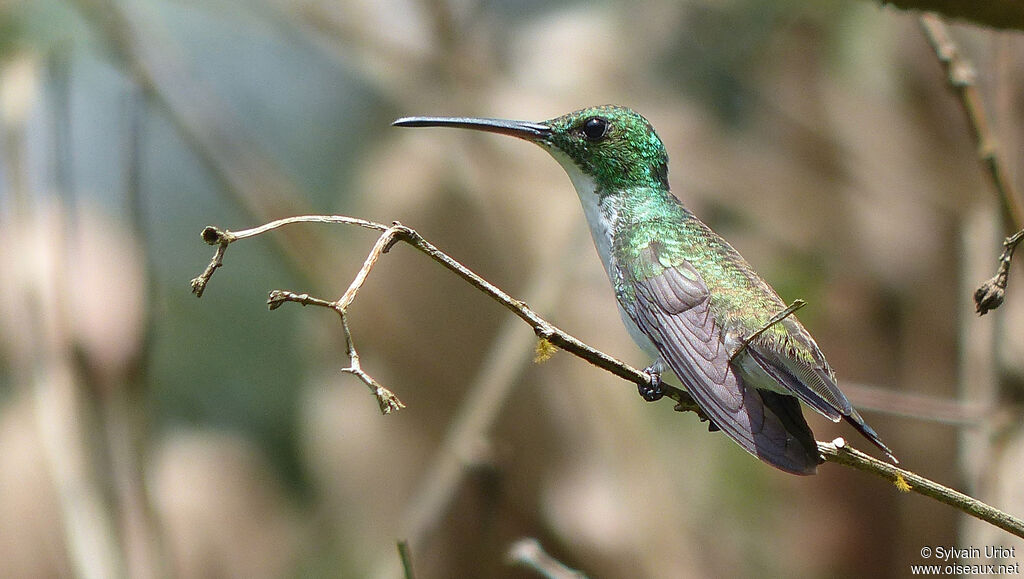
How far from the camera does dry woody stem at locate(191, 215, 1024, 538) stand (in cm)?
135

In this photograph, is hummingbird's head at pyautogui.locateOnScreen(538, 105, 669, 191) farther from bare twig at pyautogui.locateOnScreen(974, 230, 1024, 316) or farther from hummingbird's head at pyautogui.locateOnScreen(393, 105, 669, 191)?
bare twig at pyautogui.locateOnScreen(974, 230, 1024, 316)

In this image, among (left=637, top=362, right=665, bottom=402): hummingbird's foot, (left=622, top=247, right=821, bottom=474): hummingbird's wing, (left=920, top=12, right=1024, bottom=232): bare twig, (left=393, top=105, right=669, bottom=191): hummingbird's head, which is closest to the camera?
(left=622, top=247, right=821, bottom=474): hummingbird's wing

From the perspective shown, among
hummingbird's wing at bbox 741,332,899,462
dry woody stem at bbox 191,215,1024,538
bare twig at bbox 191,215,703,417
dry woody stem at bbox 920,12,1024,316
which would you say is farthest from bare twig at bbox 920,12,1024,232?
bare twig at bbox 191,215,703,417

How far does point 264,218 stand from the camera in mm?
3949

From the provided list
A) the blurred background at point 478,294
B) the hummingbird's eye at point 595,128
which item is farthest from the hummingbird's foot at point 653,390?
the blurred background at point 478,294

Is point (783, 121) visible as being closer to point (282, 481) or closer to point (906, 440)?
point (906, 440)

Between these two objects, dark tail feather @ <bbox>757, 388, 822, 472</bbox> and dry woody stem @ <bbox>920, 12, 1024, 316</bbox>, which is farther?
dry woody stem @ <bbox>920, 12, 1024, 316</bbox>

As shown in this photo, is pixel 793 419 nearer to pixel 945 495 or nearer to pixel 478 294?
pixel 945 495

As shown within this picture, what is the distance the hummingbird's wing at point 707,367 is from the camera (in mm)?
1670

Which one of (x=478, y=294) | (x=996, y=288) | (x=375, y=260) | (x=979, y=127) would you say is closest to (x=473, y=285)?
(x=375, y=260)

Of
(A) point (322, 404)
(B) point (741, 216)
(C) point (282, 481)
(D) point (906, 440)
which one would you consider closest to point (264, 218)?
(A) point (322, 404)

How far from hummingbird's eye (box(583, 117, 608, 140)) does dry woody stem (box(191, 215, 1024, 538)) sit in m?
1.12

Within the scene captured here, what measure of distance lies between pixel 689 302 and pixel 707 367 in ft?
0.89

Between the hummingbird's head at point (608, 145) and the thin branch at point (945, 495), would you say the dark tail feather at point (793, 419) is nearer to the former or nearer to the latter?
the thin branch at point (945, 495)
